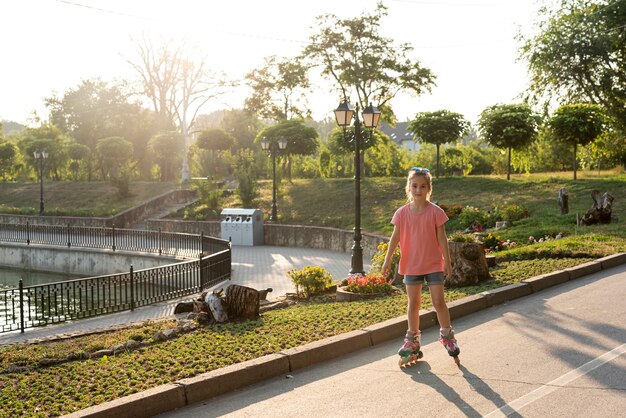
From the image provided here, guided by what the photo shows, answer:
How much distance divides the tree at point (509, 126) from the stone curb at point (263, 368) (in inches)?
835

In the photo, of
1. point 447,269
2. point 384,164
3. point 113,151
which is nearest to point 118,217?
point 113,151

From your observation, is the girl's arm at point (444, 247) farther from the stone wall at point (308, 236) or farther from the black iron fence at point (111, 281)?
the stone wall at point (308, 236)

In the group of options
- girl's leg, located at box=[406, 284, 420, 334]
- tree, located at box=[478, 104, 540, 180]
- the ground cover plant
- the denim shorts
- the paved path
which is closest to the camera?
the ground cover plant

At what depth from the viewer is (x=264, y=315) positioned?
963 cm

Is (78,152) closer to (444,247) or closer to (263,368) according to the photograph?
(263,368)

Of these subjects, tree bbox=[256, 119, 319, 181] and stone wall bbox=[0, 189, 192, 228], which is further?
tree bbox=[256, 119, 319, 181]

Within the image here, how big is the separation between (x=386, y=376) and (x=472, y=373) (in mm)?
795

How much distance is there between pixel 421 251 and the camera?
20.7 feet

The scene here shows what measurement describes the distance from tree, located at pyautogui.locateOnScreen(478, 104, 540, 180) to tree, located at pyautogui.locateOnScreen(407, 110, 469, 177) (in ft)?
8.83

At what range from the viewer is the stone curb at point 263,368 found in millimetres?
5465

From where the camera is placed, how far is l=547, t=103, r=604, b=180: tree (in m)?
27.4

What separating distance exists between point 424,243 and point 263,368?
1965 millimetres

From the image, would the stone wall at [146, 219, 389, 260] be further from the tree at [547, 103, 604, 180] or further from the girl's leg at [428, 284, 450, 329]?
the girl's leg at [428, 284, 450, 329]

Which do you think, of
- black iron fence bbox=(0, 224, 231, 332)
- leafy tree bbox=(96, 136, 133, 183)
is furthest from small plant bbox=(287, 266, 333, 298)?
leafy tree bbox=(96, 136, 133, 183)
